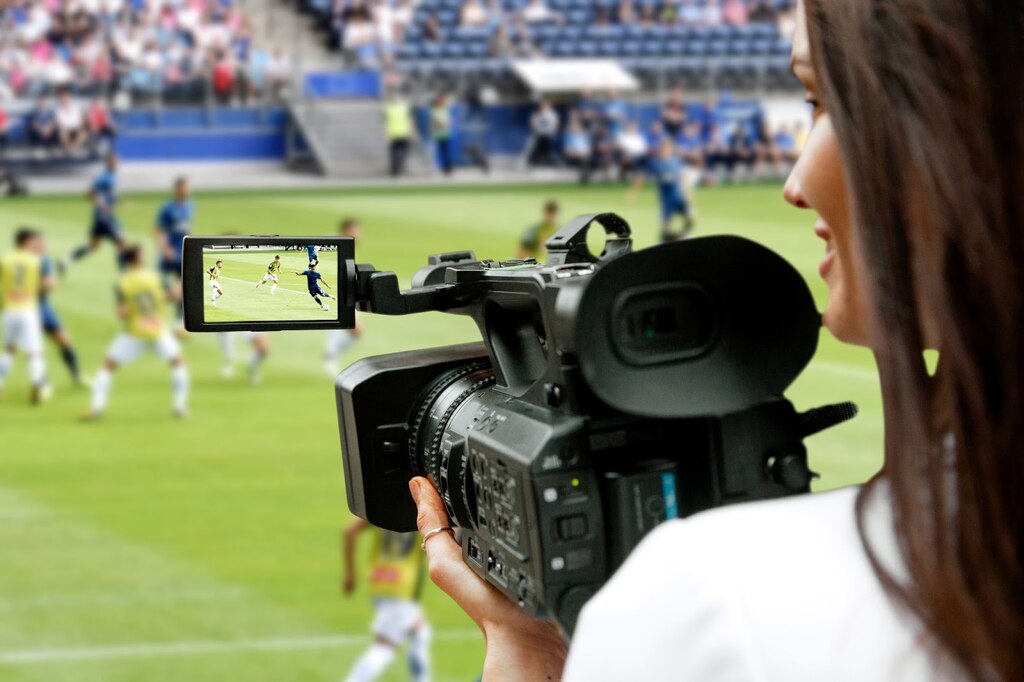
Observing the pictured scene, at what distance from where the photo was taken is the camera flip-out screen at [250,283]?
1.44 metres

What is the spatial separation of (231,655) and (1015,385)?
5.73 metres

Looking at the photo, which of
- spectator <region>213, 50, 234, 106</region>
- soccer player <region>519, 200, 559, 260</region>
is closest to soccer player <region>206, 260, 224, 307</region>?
soccer player <region>519, 200, 559, 260</region>

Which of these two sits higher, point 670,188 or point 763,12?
point 763,12

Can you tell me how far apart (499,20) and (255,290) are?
27202 millimetres

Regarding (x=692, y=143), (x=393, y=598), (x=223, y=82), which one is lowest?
(x=692, y=143)

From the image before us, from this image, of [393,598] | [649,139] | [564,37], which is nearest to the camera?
[393,598]

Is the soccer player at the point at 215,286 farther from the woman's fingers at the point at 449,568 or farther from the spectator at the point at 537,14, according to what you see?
the spectator at the point at 537,14

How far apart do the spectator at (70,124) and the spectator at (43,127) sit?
0.10 metres

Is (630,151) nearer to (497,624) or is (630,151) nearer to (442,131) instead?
(442,131)

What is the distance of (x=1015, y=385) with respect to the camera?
75 cm

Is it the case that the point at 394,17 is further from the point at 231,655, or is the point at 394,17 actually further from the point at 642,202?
the point at 231,655

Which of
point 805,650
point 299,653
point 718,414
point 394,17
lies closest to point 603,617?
point 805,650

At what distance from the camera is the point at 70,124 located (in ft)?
71.5

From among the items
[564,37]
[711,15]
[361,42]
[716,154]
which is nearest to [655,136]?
[716,154]
